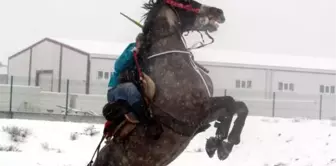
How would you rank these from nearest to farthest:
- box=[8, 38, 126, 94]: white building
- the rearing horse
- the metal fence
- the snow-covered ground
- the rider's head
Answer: the rearing horse
the rider's head
the snow-covered ground
the metal fence
box=[8, 38, 126, 94]: white building

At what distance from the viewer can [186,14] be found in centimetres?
462

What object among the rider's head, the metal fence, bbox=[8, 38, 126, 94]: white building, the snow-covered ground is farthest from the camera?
bbox=[8, 38, 126, 94]: white building

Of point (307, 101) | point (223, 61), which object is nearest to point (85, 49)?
point (223, 61)

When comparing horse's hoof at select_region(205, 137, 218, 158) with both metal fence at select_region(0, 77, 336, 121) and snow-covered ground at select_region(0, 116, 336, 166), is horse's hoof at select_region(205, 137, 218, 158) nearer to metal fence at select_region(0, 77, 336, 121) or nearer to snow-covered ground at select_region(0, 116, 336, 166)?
snow-covered ground at select_region(0, 116, 336, 166)

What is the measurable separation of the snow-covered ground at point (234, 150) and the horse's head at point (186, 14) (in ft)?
20.2

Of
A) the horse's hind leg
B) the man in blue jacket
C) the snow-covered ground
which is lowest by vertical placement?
the snow-covered ground

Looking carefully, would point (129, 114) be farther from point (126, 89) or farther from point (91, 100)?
point (91, 100)

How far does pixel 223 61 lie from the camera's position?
35438mm

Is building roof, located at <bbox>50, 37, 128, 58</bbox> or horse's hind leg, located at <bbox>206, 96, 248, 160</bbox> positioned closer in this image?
horse's hind leg, located at <bbox>206, 96, 248, 160</bbox>

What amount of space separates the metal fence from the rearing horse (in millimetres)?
17715

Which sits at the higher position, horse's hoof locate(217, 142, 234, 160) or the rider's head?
the rider's head

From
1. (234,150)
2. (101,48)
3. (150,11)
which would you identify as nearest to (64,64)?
(101,48)

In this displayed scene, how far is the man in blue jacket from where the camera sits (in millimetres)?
4387

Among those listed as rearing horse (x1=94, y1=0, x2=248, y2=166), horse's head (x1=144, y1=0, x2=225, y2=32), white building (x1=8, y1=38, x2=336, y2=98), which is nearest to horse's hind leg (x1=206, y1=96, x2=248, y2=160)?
rearing horse (x1=94, y1=0, x2=248, y2=166)
